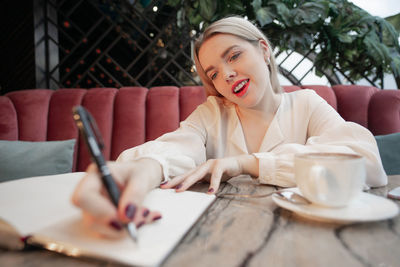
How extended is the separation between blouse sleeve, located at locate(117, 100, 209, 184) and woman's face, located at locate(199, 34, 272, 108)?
21cm

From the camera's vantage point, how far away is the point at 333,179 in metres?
0.40

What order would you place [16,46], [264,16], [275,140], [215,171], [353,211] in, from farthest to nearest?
[16,46]
[264,16]
[275,140]
[215,171]
[353,211]

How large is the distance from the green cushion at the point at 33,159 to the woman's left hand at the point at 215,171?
1.04 metres

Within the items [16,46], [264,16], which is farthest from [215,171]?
[16,46]

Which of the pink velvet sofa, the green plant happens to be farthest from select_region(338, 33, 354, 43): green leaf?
the pink velvet sofa

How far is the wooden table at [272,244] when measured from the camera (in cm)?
28

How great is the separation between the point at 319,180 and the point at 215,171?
0.31 metres

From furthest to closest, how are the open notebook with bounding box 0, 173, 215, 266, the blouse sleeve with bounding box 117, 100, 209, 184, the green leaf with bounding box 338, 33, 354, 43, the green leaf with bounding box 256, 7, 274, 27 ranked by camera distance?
the green leaf with bounding box 338, 33, 354, 43 → the green leaf with bounding box 256, 7, 274, 27 → the blouse sleeve with bounding box 117, 100, 209, 184 → the open notebook with bounding box 0, 173, 215, 266

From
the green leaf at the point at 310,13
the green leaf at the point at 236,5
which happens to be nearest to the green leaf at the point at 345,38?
the green leaf at the point at 310,13

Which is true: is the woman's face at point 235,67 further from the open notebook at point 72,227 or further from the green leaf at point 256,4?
the green leaf at point 256,4

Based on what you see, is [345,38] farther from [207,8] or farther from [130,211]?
[130,211]

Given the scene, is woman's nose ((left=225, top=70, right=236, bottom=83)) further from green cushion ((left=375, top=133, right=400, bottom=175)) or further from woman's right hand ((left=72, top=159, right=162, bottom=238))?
green cushion ((left=375, top=133, right=400, bottom=175))

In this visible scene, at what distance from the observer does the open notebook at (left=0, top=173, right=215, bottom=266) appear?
10.6 inches

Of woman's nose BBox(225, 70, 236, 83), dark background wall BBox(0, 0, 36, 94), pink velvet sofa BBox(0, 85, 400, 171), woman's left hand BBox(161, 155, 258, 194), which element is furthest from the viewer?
dark background wall BBox(0, 0, 36, 94)
